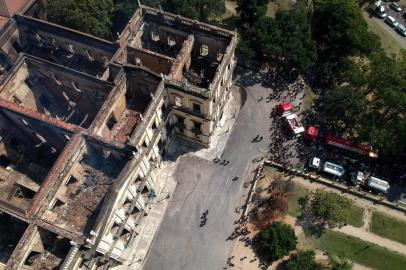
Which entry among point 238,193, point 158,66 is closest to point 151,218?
point 238,193

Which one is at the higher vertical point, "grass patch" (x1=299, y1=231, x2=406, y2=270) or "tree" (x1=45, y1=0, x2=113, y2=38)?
"tree" (x1=45, y1=0, x2=113, y2=38)

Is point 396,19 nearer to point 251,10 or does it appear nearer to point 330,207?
point 251,10

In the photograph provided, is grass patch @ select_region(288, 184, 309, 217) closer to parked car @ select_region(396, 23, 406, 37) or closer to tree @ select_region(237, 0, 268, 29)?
tree @ select_region(237, 0, 268, 29)

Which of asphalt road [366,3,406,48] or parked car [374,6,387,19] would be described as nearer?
asphalt road [366,3,406,48]

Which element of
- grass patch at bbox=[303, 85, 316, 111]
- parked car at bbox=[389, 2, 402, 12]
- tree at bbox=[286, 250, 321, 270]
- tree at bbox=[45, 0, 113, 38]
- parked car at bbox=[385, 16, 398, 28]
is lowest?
tree at bbox=[286, 250, 321, 270]

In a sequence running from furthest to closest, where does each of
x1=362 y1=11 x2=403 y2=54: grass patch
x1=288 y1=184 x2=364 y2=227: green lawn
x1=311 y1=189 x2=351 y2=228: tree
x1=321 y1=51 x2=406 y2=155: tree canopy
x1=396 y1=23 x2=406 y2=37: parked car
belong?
x1=396 y1=23 x2=406 y2=37: parked car < x1=362 y1=11 x2=403 y2=54: grass patch < x1=288 y1=184 x2=364 y2=227: green lawn < x1=321 y1=51 x2=406 y2=155: tree canopy < x1=311 y1=189 x2=351 y2=228: tree

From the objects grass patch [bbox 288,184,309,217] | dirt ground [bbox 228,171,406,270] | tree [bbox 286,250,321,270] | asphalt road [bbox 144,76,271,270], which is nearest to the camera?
tree [bbox 286,250,321,270]

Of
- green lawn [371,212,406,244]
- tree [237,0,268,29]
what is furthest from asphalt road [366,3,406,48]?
green lawn [371,212,406,244]

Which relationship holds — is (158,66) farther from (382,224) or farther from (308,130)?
(382,224)
